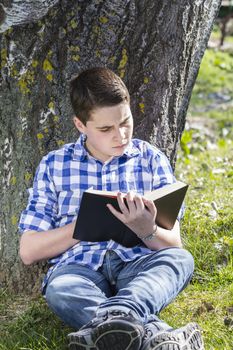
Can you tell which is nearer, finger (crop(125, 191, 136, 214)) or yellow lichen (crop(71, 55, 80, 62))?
finger (crop(125, 191, 136, 214))

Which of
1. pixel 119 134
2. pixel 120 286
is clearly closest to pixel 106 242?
pixel 120 286

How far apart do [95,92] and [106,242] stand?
70cm

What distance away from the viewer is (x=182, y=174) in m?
6.23

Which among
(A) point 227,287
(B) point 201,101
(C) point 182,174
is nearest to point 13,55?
(A) point 227,287

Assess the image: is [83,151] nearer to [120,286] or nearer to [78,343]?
[120,286]

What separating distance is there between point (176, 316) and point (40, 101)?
1282mm

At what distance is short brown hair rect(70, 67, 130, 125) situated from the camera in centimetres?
356

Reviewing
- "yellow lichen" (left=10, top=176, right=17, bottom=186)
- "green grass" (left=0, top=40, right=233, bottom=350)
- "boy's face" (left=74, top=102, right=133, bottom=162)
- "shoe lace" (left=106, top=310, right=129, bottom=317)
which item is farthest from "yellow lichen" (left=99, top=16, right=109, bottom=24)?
"shoe lace" (left=106, top=310, right=129, bottom=317)

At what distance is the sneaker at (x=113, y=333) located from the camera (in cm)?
298

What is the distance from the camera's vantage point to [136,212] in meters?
3.34

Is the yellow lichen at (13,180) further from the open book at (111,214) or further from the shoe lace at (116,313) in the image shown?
the shoe lace at (116,313)

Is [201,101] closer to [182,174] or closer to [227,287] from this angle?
[182,174]

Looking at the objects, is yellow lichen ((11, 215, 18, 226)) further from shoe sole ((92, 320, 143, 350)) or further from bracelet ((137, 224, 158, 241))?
shoe sole ((92, 320, 143, 350))

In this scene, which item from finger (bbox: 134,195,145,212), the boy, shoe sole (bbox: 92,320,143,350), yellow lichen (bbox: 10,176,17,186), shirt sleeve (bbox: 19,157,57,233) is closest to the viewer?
shoe sole (bbox: 92,320,143,350)
